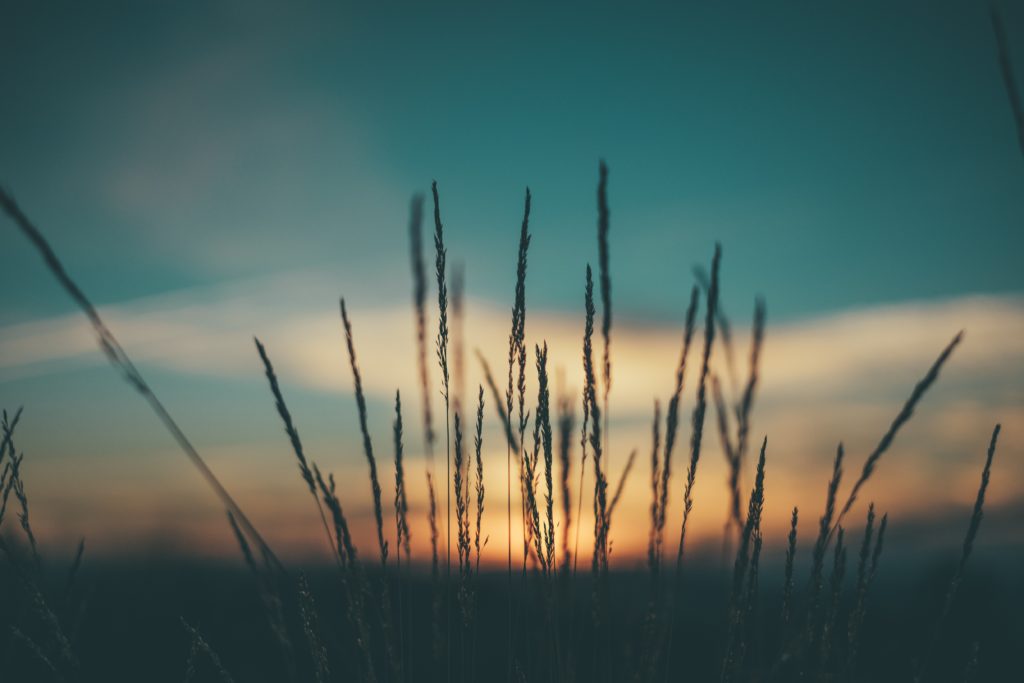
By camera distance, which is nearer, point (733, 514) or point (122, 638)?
point (733, 514)

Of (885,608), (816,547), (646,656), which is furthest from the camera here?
(885,608)

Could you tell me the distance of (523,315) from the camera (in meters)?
1.55

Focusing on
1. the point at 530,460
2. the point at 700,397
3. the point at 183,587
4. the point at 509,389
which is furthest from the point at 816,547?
the point at 183,587

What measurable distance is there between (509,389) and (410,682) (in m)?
Result: 0.88

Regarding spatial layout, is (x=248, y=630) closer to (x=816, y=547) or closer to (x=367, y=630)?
(x=367, y=630)

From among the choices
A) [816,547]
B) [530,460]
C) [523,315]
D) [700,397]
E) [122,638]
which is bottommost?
[122,638]

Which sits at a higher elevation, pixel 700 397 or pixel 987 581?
pixel 700 397

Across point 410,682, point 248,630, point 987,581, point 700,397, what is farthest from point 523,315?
point 987,581

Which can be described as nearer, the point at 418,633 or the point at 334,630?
the point at 334,630

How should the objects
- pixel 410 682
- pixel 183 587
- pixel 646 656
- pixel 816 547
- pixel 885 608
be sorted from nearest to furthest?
pixel 816 547 → pixel 646 656 → pixel 410 682 → pixel 885 608 → pixel 183 587

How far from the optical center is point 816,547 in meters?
1.41

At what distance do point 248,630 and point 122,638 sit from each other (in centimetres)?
97

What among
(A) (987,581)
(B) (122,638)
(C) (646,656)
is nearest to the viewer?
(C) (646,656)

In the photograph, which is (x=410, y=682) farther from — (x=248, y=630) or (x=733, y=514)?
(x=248, y=630)
